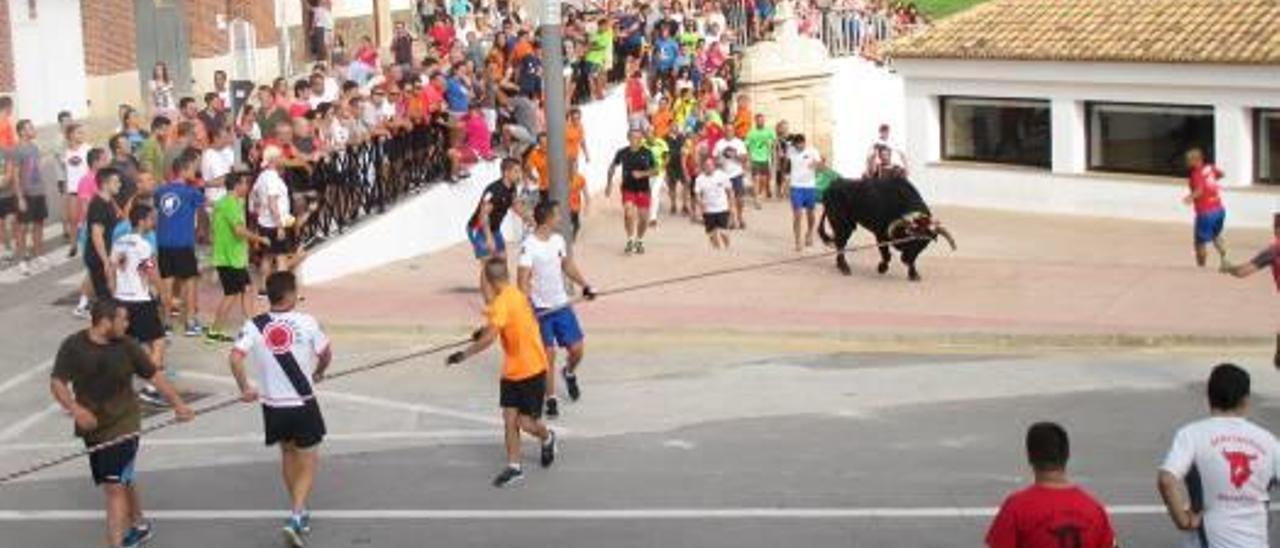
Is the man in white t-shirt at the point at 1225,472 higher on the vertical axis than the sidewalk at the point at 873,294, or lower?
higher

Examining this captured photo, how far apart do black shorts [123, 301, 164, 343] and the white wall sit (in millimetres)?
16475

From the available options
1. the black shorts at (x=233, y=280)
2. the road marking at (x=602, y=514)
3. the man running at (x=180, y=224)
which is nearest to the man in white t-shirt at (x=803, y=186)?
the black shorts at (x=233, y=280)

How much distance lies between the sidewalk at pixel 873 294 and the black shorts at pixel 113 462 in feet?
26.7

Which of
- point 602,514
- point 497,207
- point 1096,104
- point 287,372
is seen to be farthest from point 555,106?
point 1096,104

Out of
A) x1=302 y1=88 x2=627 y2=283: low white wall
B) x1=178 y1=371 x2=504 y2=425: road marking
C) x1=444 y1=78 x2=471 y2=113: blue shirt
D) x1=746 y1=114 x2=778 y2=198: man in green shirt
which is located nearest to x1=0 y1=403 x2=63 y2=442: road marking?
x1=178 y1=371 x2=504 y2=425: road marking

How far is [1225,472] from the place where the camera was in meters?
9.48

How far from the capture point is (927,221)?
23875mm

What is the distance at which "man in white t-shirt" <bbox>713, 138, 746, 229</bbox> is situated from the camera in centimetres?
2811

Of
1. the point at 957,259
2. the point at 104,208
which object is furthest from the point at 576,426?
the point at 957,259

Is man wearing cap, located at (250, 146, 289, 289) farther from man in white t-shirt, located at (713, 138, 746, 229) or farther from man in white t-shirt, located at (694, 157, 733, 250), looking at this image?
man in white t-shirt, located at (713, 138, 746, 229)

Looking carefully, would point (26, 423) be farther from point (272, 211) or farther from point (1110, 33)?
point (1110, 33)

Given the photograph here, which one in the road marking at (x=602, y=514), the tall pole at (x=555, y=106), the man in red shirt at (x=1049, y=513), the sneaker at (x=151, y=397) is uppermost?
the tall pole at (x=555, y=106)

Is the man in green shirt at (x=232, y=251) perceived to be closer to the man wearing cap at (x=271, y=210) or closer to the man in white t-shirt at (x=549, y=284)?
the man wearing cap at (x=271, y=210)

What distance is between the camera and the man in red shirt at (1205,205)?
79.3 ft
